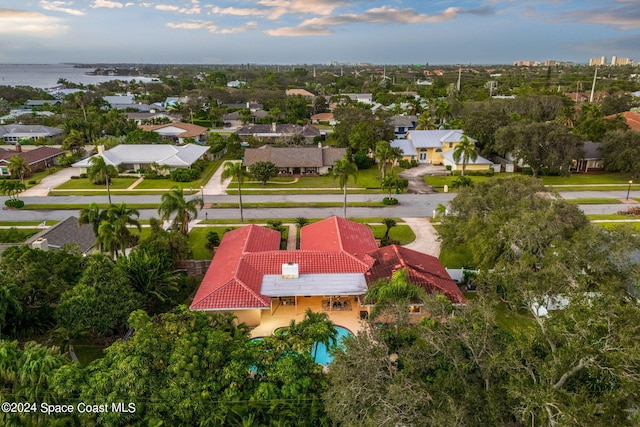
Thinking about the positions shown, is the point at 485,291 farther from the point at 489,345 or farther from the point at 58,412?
the point at 58,412

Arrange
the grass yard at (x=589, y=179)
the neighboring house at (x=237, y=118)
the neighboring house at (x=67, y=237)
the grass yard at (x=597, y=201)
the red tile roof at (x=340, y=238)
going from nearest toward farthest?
the red tile roof at (x=340, y=238) → the neighboring house at (x=67, y=237) → the grass yard at (x=597, y=201) → the grass yard at (x=589, y=179) → the neighboring house at (x=237, y=118)

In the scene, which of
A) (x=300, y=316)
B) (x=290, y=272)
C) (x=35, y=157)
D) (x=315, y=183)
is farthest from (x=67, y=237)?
(x=35, y=157)

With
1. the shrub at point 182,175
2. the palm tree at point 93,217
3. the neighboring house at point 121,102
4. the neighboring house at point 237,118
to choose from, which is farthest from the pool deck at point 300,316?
the neighboring house at point 121,102

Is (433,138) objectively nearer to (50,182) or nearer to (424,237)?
(424,237)

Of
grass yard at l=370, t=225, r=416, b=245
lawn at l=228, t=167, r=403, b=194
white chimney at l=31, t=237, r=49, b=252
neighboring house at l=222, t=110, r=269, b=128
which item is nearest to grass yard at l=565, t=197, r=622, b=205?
grass yard at l=370, t=225, r=416, b=245

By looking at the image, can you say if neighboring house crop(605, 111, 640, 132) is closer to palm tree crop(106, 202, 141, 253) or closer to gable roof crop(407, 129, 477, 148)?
gable roof crop(407, 129, 477, 148)

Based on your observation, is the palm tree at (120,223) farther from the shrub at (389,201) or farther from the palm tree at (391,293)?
the shrub at (389,201)
